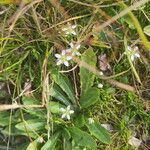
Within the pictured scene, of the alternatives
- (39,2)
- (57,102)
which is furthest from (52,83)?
(39,2)

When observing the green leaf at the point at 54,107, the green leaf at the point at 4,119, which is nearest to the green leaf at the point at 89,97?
the green leaf at the point at 54,107

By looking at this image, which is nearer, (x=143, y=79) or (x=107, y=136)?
(x=107, y=136)

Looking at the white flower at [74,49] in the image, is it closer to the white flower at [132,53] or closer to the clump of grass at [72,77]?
the clump of grass at [72,77]

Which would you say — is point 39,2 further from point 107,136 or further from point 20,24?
point 107,136

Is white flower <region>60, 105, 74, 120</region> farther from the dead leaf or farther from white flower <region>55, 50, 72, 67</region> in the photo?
the dead leaf

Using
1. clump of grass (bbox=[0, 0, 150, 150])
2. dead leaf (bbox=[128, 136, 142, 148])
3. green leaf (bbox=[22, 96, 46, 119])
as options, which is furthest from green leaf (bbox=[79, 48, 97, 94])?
dead leaf (bbox=[128, 136, 142, 148])
